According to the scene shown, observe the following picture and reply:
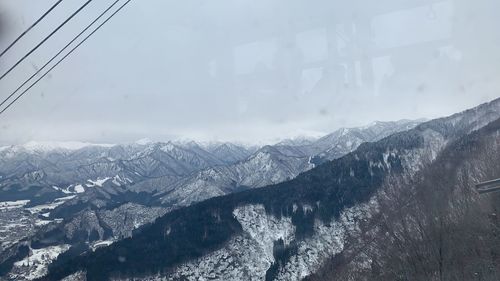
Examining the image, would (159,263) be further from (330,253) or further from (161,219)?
(330,253)

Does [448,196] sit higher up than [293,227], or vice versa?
[448,196]

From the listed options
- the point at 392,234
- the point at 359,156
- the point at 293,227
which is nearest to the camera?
the point at 392,234

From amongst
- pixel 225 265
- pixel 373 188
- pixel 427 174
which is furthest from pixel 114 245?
pixel 427 174

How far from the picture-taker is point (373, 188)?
145750mm

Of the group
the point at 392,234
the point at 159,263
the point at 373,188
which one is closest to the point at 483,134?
the point at 373,188

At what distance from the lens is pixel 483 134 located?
144 meters

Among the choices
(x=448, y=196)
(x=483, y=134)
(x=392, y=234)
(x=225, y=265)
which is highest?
(x=483, y=134)

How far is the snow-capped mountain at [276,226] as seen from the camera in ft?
408

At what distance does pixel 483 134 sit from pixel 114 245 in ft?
392

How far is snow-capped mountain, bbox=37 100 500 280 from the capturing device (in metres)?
124

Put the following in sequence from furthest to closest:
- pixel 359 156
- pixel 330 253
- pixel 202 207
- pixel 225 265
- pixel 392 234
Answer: pixel 359 156
pixel 202 207
pixel 225 265
pixel 330 253
pixel 392 234

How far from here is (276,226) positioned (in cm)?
14312

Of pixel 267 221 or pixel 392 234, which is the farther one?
pixel 267 221

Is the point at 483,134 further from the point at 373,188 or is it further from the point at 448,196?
the point at 448,196
